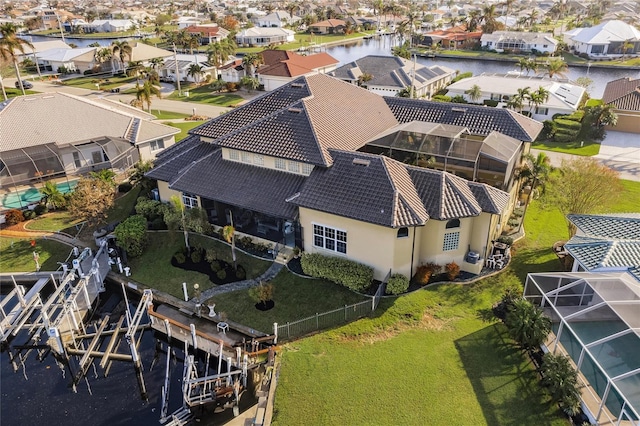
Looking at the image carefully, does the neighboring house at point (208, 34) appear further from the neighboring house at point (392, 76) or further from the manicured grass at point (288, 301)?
the manicured grass at point (288, 301)

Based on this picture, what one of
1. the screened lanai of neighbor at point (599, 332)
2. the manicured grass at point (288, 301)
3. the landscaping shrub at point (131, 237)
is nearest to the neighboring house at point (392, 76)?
the landscaping shrub at point (131, 237)

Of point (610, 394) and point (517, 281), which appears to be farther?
point (517, 281)

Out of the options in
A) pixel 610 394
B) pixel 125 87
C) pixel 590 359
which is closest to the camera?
pixel 610 394

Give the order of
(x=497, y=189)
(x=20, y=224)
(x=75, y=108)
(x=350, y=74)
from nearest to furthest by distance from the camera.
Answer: (x=497, y=189) → (x=20, y=224) → (x=75, y=108) → (x=350, y=74)

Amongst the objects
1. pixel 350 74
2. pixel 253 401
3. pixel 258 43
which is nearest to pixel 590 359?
pixel 253 401

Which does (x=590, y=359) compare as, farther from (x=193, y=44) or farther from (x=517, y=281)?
(x=193, y=44)

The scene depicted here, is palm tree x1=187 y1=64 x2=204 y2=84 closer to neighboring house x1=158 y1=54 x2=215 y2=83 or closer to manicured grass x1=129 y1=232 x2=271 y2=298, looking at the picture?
neighboring house x1=158 y1=54 x2=215 y2=83

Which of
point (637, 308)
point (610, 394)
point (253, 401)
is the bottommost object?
point (253, 401)
